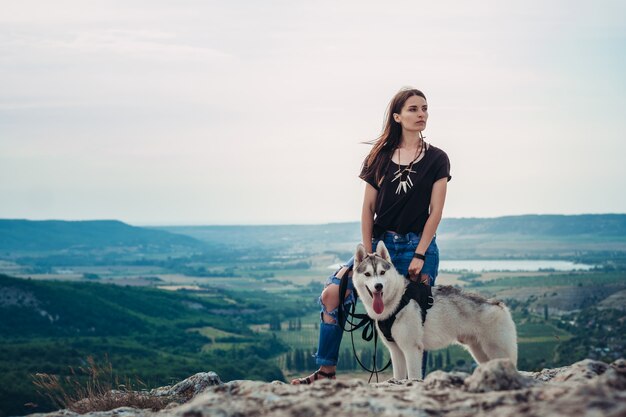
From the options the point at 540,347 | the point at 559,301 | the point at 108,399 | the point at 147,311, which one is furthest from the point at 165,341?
the point at 108,399

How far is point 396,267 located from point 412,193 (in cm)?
101

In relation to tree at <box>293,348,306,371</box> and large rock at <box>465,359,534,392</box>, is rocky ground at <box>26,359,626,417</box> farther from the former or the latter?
tree at <box>293,348,306,371</box>

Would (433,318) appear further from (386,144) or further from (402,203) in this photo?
(386,144)

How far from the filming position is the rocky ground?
5.14m

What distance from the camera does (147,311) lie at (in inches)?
6521

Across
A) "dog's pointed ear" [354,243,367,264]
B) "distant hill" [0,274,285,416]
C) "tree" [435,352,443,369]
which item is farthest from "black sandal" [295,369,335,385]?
"tree" [435,352,443,369]

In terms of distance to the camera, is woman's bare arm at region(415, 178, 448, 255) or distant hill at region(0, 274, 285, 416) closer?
woman's bare arm at region(415, 178, 448, 255)

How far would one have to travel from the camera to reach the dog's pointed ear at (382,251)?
8.65 m

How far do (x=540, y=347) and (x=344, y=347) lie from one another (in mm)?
35014

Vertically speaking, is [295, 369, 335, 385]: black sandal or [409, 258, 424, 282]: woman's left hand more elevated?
[409, 258, 424, 282]: woman's left hand

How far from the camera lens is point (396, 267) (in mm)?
9055

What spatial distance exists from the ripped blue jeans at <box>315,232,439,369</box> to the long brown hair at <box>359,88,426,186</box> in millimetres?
836

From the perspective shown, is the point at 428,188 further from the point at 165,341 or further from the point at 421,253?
the point at 165,341

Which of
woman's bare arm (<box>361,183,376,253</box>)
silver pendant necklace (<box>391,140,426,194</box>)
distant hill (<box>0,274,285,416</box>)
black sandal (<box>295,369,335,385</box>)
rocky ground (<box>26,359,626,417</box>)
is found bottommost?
distant hill (<box>0,274,285,416</box>)
